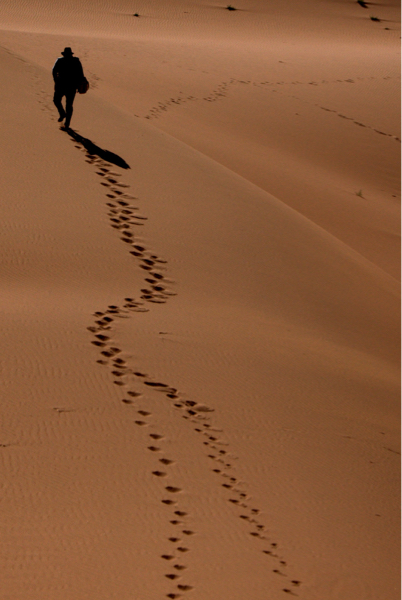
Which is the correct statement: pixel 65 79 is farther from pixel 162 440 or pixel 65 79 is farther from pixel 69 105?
pixel 162 440

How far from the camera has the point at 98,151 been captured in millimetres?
9305

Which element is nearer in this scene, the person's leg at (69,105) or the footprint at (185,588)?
the footprint at (185,588)

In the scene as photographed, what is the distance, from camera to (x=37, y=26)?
27.1 metres

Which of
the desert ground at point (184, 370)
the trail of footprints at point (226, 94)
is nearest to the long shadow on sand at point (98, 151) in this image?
the desert ground at point (184, 370)

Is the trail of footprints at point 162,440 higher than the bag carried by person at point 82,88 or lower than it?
lower

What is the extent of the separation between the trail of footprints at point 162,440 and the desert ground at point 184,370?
0.01 meters

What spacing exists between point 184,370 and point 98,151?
4.66 meters

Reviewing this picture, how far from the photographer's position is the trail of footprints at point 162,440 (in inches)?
145

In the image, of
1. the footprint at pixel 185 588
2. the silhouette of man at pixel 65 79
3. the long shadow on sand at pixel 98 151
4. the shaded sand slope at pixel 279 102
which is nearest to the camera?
the footprint at pixel 185 588

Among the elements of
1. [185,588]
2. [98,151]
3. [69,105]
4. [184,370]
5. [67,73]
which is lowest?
[185,588]

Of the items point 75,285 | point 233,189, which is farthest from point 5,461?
point 233,189

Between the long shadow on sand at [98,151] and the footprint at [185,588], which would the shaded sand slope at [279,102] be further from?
the footprint at [185,588]

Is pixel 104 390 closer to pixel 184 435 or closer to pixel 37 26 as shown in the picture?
pixel 184 435

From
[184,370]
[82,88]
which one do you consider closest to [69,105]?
[82,88]
